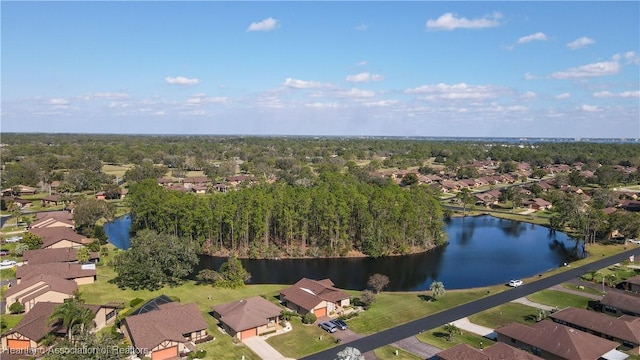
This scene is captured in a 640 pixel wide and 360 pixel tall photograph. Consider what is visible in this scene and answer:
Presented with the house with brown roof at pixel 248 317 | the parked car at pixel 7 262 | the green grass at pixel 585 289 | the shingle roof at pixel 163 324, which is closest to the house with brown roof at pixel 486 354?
the house with brown roof at pixel 248 317

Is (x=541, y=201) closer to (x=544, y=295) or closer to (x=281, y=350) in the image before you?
(x=544, y=295)

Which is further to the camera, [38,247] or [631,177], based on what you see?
[631,177]

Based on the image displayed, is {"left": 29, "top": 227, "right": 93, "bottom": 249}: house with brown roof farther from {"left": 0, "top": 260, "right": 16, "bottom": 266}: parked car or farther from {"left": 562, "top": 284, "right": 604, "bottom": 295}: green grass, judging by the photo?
{"left": 562, "top": 284, "right": 604, "bottom": 295}: green grass

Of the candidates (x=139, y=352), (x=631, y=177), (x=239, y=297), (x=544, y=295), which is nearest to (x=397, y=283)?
(x=544, y=295)

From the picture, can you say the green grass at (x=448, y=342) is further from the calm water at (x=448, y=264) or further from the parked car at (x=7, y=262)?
the parked car at (x=7, y=262)

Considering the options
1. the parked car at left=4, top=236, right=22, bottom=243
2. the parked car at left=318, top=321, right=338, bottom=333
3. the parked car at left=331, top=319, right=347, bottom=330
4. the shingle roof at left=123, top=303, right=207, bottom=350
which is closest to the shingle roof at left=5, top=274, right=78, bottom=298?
the shingle roof at left=123, top=303, right=207, bottom=350
